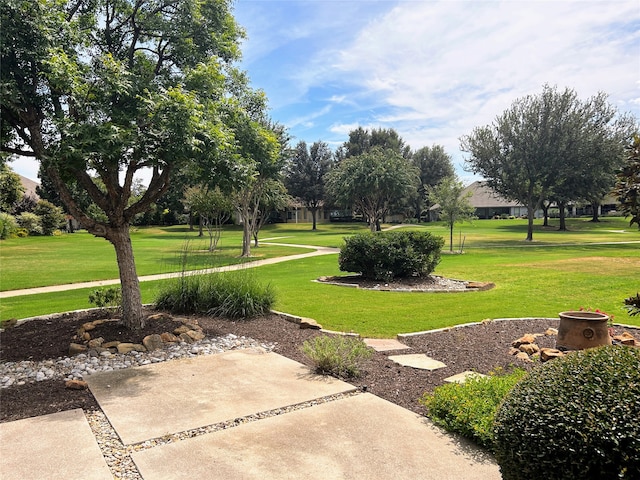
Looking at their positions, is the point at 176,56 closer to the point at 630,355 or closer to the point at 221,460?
the point at 221,460

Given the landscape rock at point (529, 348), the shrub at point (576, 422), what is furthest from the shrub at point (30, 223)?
the shrub at point (576, 422)

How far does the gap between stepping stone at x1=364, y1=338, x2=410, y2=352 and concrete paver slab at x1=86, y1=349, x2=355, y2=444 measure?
48.7 inches

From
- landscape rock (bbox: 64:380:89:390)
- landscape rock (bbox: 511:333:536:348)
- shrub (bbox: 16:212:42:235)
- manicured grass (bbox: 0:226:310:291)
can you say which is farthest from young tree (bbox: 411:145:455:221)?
landscape rock (bbox: 64:380:89:390)

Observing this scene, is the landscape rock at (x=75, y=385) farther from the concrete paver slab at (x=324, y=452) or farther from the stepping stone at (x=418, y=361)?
the stepping stone at (x=418, y=361)

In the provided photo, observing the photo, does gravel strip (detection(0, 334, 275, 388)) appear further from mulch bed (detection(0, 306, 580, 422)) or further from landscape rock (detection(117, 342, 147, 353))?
mulch bed (detection(0, 306, 580, 422))

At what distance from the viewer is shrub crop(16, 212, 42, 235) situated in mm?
37125

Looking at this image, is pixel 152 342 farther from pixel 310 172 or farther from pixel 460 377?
pixel 310 172

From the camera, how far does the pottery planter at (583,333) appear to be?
18.1 feet

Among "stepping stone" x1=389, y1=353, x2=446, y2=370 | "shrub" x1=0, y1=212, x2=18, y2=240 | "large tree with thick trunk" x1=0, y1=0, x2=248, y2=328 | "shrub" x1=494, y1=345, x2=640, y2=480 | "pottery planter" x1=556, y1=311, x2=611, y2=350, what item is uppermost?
"large tree with thick trunk" x1=0, y1=0, x2=248, y2=328

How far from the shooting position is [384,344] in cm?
643

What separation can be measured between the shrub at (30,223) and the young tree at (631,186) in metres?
42.1

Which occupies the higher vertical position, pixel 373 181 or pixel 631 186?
pixel 373 181

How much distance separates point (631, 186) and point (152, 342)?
18.5ft

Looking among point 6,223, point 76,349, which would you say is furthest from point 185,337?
point 6,223
